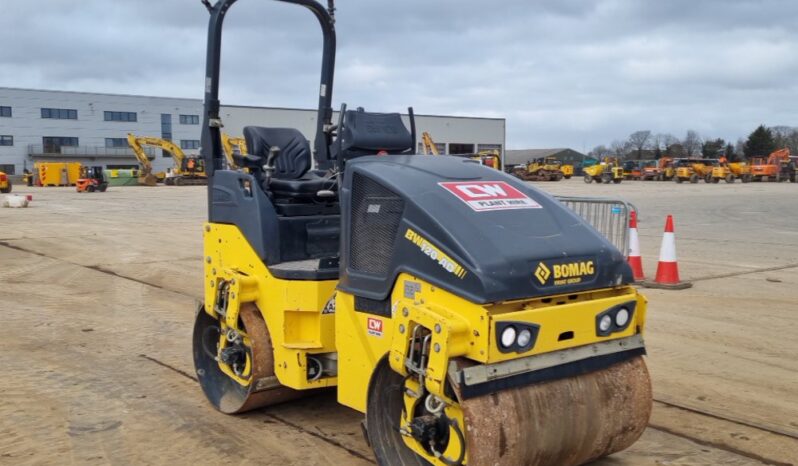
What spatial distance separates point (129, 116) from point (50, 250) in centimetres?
6615

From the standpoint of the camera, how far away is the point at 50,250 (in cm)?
1329

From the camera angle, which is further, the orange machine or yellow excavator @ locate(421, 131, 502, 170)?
the orange machine

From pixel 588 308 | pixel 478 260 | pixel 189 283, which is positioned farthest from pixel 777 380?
pixel 189 283

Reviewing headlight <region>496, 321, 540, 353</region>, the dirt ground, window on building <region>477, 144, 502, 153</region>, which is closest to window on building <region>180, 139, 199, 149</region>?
window on building <region>477, 144, 502, 153</region>

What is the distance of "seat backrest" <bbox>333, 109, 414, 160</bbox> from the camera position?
417cm

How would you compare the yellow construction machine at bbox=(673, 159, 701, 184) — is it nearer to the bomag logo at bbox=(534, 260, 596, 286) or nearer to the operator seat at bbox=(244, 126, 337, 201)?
the operator seat at bbox=(244, 126, 337, 201)

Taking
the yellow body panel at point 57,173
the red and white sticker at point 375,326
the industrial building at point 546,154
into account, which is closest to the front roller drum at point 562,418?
the red and white sticker at point 375,326

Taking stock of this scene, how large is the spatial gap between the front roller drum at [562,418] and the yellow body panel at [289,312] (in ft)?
4.37

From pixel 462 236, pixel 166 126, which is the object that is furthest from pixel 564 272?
pixel 166 126

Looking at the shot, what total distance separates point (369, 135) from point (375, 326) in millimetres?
1273

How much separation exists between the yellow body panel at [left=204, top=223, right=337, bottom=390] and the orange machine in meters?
55.7

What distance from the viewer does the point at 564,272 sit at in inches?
125

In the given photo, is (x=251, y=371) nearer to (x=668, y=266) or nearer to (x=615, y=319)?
(x=615, y=319)

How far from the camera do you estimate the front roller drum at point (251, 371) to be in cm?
427
